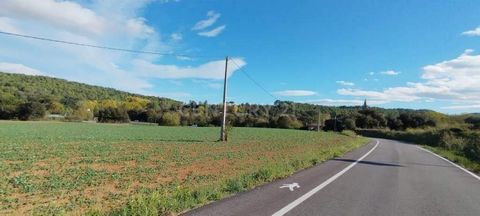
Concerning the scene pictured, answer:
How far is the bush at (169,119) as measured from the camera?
123312mm

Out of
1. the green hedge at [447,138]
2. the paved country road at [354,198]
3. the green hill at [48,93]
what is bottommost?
the paved country road at [354,198]

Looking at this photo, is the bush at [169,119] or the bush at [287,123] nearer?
the bush at [169,119]

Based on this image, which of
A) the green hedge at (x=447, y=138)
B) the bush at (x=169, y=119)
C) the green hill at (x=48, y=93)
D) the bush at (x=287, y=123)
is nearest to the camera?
the green hedge at (x=447, y=138)

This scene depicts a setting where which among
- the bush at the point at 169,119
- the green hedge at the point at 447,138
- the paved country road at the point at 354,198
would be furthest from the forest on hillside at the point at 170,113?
the paved country road at the point at 354,198

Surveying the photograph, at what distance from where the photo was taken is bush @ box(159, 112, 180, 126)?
123312 millimetres

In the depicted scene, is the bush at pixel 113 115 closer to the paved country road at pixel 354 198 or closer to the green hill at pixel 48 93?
the green hill at pixel 48 93

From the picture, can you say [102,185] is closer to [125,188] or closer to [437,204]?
[125,188]

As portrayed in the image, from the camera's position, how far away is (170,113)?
127 meters

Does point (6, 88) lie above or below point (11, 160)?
above

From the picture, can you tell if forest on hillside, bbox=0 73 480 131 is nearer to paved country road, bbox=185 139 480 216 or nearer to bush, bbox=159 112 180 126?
bush, bbox=159 112 180 126

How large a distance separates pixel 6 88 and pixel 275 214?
128 metres

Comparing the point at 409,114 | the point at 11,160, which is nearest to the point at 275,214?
the point at 11,160

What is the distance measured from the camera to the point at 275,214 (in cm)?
724

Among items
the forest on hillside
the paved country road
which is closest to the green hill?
the forest on hillside
